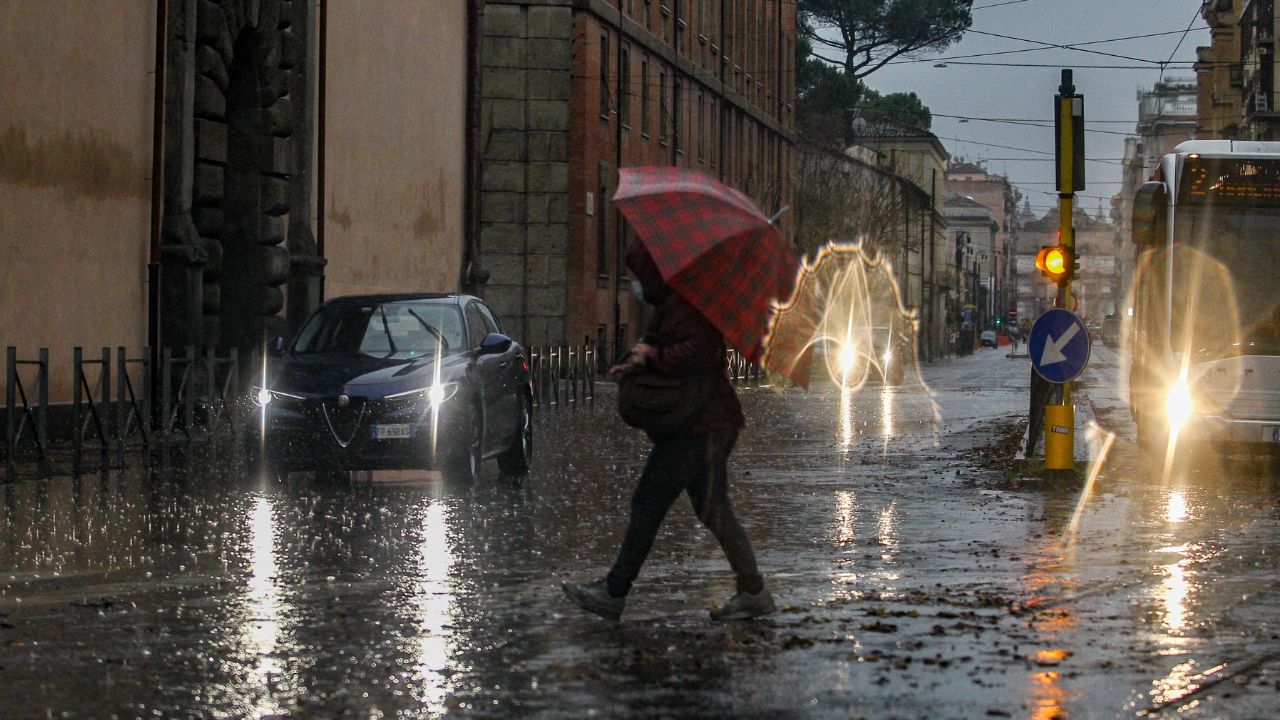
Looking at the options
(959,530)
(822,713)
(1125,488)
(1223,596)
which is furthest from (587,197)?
(822,713)

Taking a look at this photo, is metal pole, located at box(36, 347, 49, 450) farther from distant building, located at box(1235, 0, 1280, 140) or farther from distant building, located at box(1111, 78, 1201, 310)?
distant building, located at box(1111, 78, 1201, 310)

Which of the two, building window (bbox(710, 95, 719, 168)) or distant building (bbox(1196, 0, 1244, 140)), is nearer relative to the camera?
building window (bbox(710, 95, 719, 168))

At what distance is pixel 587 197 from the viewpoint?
42.8m

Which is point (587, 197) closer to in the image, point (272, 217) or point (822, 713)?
point (272, 217)

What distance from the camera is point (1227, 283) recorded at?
1873 cm

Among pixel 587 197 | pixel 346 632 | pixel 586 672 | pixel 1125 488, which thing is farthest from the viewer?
pixel 587 197

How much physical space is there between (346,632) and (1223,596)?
4.13 m

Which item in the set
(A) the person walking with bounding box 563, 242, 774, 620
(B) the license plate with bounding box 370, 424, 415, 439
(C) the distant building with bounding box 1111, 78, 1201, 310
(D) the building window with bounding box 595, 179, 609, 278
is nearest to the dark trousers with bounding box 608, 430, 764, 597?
(A) the person walking with bounding box 563, 242, 774, 620

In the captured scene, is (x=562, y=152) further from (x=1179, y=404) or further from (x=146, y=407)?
(x=1179, y=404)

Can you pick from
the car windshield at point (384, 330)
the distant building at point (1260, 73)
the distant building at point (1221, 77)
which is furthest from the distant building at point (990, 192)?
the car windshield at point (384, 330)

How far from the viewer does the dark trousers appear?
8258 mm

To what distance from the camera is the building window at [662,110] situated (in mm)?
49938

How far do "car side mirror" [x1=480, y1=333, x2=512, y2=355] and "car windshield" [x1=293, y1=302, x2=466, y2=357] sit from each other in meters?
Answer: 0.32

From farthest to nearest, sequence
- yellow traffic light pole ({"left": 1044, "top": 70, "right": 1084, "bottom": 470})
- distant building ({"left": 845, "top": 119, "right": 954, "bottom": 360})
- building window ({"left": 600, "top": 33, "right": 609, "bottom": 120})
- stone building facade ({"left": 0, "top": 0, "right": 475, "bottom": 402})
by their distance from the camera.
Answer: distant building ({"left": 845, "top": 119, "right": 954, "bottom": 360}) < building window ({"left": 600, "top": 33, "right": 609, "bottom": 120}) < stone building facade ({"left": 0, "top": 0, "right": 475, "bottom": 402}) < yellow traffic light pole ({"left": 1044, "top": 70, "right": 1084, "bottom": 470})
